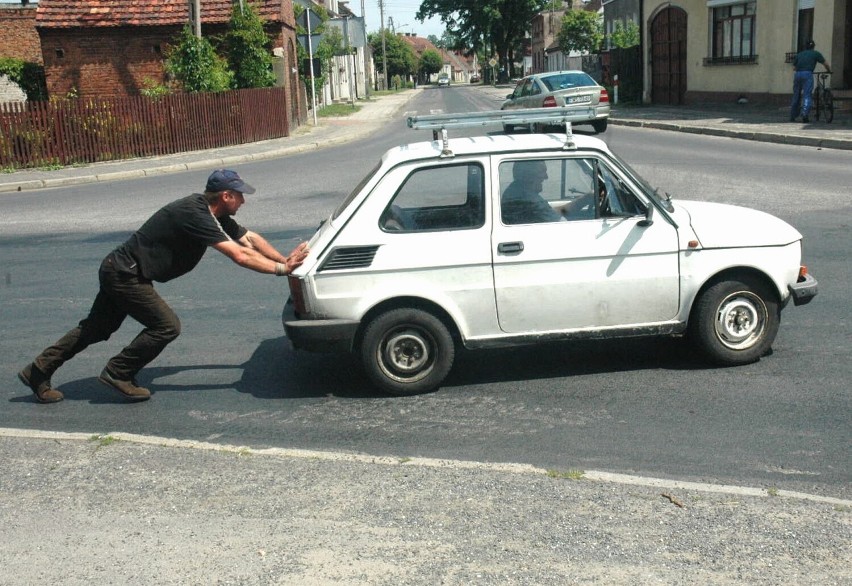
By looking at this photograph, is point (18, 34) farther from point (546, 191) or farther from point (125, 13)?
point (546, 191)

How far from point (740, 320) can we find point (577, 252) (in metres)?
1.22

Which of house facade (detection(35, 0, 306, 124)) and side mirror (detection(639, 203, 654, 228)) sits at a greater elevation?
house facade (detection(35, 0, 306, 124))

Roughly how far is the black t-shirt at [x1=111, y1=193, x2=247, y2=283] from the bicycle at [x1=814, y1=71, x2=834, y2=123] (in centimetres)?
2158

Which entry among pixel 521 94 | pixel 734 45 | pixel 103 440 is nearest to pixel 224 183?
pixel 103 440

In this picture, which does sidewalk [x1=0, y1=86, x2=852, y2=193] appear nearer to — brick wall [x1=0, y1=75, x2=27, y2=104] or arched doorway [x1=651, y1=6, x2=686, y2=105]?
arched doorway [x1=651, y1=6, x2=686, y2=105]

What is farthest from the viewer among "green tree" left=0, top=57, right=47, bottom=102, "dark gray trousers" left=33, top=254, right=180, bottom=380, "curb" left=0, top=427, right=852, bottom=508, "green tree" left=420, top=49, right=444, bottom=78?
"green tree" left=420, top=49, right=444, bottom=78

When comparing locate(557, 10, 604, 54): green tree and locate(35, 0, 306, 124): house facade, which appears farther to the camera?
locate(557, 10, 604, 54): green tree

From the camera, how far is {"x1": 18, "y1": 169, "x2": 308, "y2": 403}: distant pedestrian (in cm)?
632

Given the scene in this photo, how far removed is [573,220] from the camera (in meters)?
6.54

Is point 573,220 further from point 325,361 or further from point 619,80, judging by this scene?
point 619,80

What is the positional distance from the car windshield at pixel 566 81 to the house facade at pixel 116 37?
8.82 m

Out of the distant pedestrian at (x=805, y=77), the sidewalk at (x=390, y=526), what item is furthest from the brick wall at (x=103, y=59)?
→ the sidewalk at (x=390, y=526)

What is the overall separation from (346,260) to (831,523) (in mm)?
3283

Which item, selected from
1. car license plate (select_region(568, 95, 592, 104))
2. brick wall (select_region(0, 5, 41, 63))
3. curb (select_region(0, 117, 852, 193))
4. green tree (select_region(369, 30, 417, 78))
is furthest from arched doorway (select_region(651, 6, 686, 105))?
green tree (select_region(369, 30, 417, 78))
